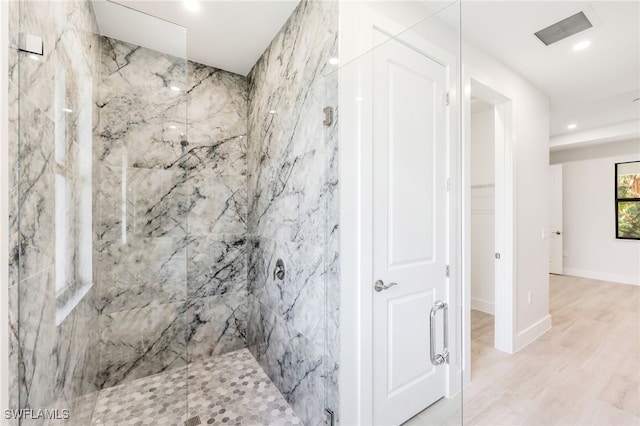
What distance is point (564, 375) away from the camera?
2168mm

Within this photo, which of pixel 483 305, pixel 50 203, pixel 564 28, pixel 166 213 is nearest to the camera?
pixel 50 203

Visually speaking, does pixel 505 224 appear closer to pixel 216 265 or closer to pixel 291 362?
pixel 291 362

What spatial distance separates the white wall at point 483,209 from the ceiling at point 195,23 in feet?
9.75

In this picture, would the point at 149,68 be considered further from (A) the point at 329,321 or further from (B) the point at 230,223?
(A) the point at 329,321

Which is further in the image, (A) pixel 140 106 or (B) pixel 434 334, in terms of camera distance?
(A) pixel 140 106

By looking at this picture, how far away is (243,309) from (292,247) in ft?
4.03

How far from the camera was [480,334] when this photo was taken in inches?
115

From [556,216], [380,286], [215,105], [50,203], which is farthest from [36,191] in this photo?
[556,216]

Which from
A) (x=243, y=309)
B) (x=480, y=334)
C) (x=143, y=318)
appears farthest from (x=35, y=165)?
(x=480, y=334)

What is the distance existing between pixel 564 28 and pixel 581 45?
1.30 feet

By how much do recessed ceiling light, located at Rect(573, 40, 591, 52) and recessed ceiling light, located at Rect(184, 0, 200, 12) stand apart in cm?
289

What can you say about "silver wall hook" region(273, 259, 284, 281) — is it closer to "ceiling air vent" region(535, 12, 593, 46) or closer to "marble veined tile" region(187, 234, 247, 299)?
"marble veined tile" region(187, 234, 247, 299)

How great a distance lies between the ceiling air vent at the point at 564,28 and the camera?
6.16 feet

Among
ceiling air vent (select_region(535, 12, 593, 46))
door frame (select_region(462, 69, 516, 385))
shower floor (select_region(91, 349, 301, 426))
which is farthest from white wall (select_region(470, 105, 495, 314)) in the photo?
shower floor (select_region(91, 349, 301, 426))
